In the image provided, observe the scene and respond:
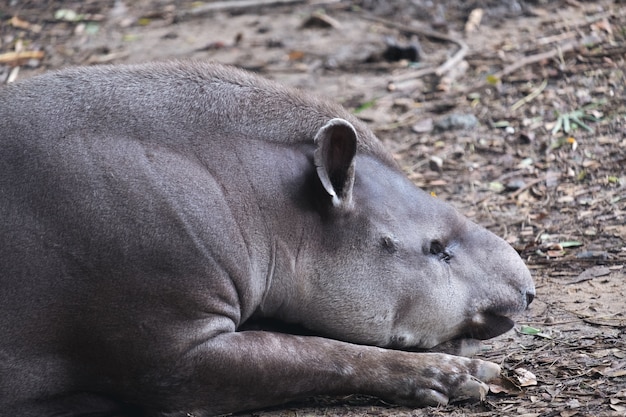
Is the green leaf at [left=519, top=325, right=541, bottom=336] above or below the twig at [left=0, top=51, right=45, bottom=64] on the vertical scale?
below

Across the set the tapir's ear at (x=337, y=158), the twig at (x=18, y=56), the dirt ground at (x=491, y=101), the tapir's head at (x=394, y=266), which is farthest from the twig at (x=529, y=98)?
the twig at (x=18, y=56)

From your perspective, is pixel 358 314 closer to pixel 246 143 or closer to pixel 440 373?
pixel 440 373

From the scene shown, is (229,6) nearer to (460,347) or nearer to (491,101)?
(491,101)

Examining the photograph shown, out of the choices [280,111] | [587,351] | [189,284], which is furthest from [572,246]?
[189,284]

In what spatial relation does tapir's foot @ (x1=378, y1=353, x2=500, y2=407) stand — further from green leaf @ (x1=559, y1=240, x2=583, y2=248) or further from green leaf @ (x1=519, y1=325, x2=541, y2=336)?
green leaf @ (x1=559, y1=240, x2=583, y2=248)

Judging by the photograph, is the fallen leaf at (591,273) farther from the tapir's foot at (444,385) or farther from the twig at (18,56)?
Result: the twig at (18,56)

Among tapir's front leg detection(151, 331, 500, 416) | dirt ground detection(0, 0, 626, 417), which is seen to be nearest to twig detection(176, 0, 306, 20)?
dirt ground detection(0, 0, 626, 417)

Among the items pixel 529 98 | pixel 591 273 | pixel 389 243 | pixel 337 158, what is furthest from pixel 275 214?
pixel 529 98

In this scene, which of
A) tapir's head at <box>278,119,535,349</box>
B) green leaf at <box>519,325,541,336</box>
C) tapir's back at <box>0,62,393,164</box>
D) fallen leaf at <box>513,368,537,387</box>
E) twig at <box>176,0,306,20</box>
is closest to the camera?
tapir's back at <box>0,62,393,164</box>

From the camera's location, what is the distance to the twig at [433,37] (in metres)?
9.90

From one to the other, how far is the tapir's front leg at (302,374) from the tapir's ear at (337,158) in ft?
2.33

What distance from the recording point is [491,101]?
9094 millimetres

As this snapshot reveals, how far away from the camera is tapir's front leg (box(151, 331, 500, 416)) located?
14.9ft

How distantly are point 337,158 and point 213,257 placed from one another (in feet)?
2.59
